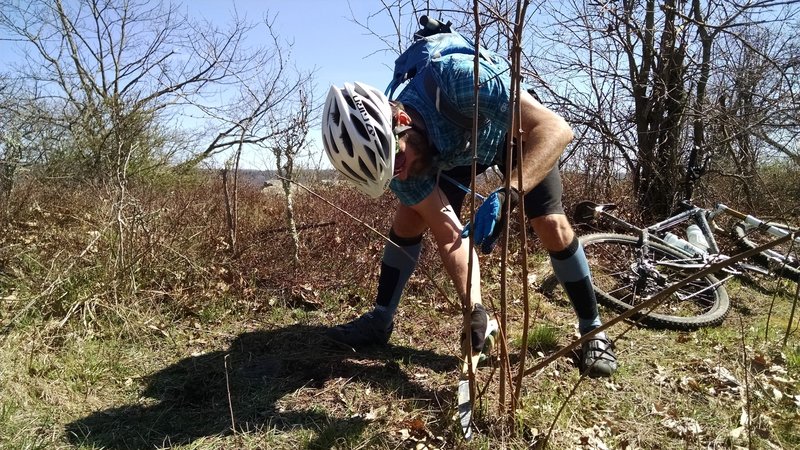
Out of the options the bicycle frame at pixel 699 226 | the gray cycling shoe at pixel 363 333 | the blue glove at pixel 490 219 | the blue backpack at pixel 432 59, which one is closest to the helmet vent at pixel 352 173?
the blue backpack at pixel 432 59

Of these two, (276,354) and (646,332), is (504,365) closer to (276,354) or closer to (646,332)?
(276,354)

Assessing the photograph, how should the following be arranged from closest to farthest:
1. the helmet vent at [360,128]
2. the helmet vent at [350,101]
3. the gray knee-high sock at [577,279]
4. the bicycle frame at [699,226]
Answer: the helmet vent at [360,128] → the helmet vent at [350,101] → the gray knee-high sock at [577,279] → the bicycle frame at [699,226]

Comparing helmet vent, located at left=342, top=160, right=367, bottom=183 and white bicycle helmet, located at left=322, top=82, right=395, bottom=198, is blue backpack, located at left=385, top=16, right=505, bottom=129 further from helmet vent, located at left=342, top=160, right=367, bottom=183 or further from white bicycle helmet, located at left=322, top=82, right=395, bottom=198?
helmet vent, located at left=342, top=160, right=367, bottom=183

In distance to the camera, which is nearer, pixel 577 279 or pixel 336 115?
pixel 336 115

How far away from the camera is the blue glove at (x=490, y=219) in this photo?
6.21 ft

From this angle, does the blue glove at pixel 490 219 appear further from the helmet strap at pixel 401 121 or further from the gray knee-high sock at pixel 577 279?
the gray knee-high sock at pixel 577 279

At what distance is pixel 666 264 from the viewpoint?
391 cm

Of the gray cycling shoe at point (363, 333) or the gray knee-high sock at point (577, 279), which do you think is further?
the gray cycling shoe at point (363, 333)

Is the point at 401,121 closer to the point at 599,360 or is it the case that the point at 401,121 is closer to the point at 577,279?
the point at 577,279

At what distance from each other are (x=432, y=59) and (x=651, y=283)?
107 inches

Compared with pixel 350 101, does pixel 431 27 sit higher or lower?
higher

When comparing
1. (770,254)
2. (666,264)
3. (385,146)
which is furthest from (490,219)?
(770,254)

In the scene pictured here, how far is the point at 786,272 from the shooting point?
4.63 metres

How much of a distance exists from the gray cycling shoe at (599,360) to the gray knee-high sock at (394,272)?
3.49 ft
